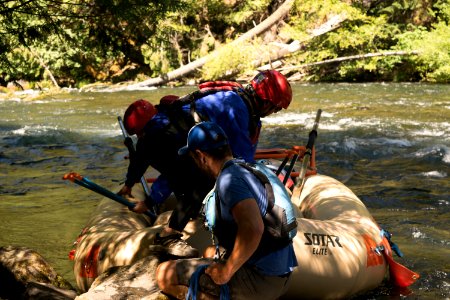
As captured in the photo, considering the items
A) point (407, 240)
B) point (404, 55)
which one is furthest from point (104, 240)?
point (404, 55)

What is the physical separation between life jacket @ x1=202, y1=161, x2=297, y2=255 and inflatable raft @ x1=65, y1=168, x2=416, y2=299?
1.06 meters

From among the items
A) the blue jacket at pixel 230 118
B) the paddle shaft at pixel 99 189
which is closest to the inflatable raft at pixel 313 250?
the paddle shaft at pixel 99 189

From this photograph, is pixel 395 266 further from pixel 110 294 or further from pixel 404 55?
pixel 404 55

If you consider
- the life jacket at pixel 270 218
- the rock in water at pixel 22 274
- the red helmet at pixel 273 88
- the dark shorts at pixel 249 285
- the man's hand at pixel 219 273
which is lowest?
the rock in water at pixel 22 274

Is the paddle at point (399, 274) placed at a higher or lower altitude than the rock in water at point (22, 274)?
lower

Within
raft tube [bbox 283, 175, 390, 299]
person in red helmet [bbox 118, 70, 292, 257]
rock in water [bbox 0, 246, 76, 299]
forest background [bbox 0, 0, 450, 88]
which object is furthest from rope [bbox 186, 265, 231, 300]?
forest background [bbox 0, 0, 450, 88]

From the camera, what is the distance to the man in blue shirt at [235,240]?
8.06 ft

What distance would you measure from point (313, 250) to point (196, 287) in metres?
1.24

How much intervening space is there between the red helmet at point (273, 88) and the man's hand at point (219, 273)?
53.3 inches

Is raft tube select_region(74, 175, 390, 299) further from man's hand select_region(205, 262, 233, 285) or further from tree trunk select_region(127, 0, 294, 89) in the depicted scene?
tree trunk select_region(127, 0, 294, 89)

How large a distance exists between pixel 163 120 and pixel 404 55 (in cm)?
1922

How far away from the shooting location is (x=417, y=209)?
20.6ft

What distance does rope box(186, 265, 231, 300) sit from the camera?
2.72 m

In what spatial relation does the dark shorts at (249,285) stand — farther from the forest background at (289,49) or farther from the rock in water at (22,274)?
the forest background at (289,49)
